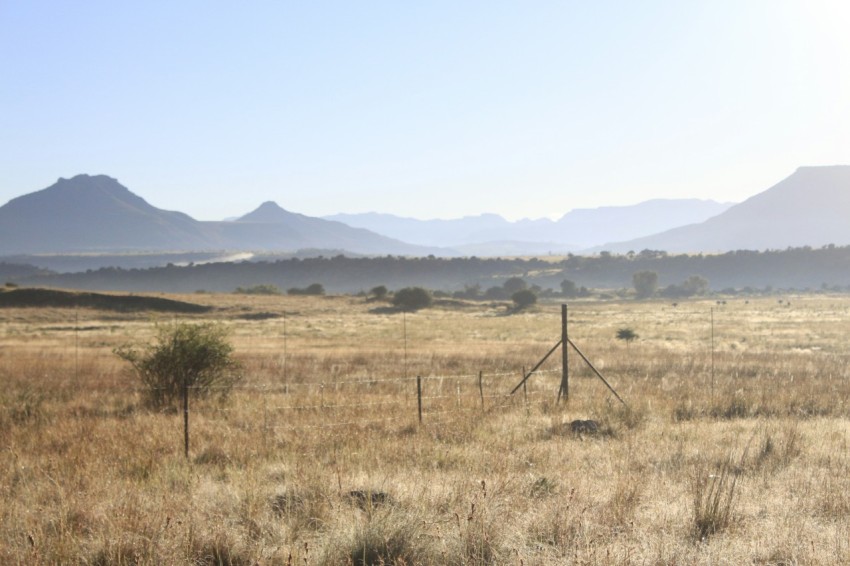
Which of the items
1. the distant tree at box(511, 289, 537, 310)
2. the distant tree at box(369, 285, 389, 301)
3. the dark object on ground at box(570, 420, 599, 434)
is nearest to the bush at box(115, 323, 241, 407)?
the dark object on ground at box(570, 420, 599, 434)

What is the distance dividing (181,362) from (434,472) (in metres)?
10.1

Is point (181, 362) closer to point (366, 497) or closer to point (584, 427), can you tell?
point (584, 427)

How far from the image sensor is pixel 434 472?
9523mm

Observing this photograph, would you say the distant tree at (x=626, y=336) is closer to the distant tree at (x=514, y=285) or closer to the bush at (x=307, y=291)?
the bush at (x=307, y=291)

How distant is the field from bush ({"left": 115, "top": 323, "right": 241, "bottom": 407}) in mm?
691

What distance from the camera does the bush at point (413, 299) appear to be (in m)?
80.6

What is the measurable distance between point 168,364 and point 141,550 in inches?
468

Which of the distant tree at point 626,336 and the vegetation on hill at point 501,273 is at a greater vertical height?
the vegetation on hill at point 501,273

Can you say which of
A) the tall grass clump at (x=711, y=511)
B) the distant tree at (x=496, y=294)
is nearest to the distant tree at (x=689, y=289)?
the distant tree at (x=496, y=294)

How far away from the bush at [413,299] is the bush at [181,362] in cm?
6142

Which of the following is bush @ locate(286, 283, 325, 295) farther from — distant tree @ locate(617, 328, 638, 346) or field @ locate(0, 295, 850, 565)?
field @ locate(0, 295, 850, 565)

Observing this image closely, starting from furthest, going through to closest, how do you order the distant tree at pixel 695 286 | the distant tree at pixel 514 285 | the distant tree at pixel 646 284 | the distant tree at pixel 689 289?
the distant tree at pixel 695 286
the distant tree at pixel 689 289
the distant tree at pixel 646 284
the distant tree at pixel 514 285

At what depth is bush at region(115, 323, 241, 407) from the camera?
17.5 meters

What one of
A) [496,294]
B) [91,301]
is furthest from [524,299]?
[91,301]
